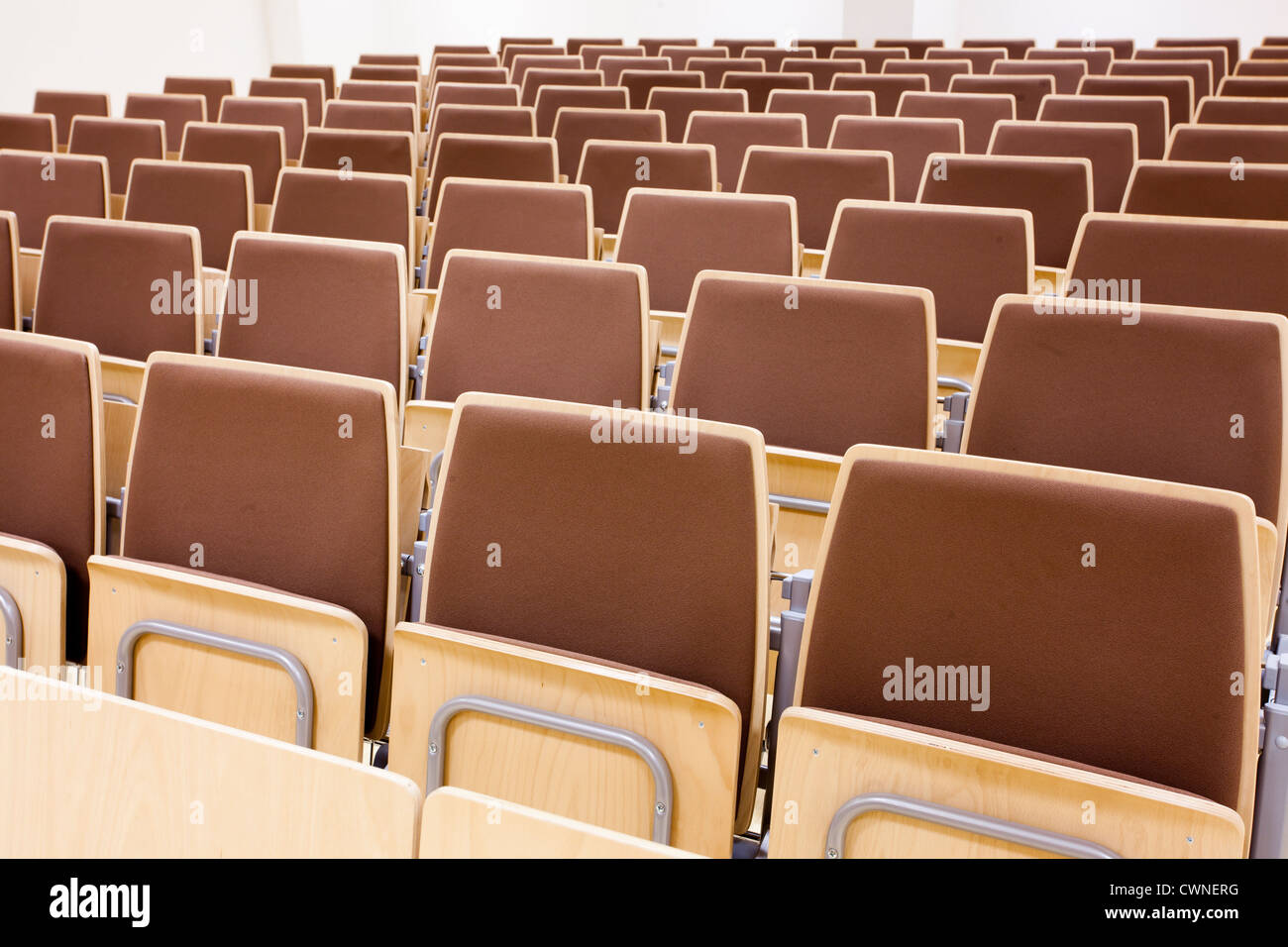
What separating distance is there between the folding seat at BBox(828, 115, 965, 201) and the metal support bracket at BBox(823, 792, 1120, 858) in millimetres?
1736

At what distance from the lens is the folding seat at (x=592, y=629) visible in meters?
0.76

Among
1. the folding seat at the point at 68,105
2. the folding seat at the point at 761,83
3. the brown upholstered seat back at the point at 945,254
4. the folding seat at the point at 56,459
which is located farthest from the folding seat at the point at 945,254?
the folding seat at the point at 68,105

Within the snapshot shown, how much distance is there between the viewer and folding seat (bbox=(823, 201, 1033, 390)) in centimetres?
147

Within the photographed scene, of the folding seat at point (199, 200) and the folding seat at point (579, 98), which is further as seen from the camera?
the folding seat at point (579, 98)

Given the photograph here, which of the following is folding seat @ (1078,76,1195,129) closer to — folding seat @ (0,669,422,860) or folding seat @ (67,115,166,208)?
folding seat @ (67,115,166,208)

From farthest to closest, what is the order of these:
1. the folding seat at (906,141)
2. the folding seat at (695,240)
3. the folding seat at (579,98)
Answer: the folding seat at (579,98) → the folding seat at (906,141) → the folding seat at (695,240)

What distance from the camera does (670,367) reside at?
1.33 metres

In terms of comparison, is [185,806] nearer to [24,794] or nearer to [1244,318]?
[24,794]

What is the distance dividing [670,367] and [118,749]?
0.88 m

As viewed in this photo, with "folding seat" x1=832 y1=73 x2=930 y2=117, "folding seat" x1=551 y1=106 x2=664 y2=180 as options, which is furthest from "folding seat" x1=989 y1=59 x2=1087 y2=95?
"folding seat" x1=551 y1=106 x2=664 y2=180

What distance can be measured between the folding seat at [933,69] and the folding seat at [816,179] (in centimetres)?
154

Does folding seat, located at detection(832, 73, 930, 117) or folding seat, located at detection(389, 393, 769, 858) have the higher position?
folding seat, located at detection(832, 73, 930, 117)

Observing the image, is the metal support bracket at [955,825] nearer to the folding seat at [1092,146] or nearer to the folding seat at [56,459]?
the folding seat at [56,459]
